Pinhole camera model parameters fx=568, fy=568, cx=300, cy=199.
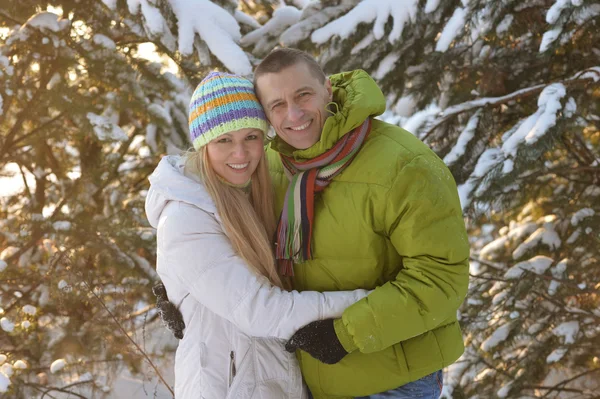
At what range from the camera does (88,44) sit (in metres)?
4.24

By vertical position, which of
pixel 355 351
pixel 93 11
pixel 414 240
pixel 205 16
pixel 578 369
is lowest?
pixel 578 369

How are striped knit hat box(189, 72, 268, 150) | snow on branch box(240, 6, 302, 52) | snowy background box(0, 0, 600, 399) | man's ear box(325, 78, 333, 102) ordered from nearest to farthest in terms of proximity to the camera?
striped knit hat box(189, 72, 268, 150) < man's ear box(325, 78, 333, 102) < snowy background box(0, 0, 600, 399) < snow on branch box(240, 6, 302, 52)

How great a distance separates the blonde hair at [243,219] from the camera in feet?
7.50

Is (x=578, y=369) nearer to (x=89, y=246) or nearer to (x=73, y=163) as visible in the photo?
(x=89, y=246)

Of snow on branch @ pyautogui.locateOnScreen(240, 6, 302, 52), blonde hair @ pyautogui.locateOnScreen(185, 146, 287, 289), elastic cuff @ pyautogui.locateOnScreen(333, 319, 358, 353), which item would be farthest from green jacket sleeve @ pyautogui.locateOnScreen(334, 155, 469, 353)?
snow on branch @ pyautogui.locateOnScreen(240, 6, 302, 52)

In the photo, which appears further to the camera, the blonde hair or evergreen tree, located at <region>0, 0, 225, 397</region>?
evergreen tree, located at <region>0, 0, 225, 397</region>

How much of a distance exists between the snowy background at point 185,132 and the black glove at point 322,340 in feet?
6.05

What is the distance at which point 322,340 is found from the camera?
7.06 feet

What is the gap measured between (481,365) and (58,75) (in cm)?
425

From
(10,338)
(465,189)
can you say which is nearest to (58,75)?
(10,338)

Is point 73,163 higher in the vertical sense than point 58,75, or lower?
lower

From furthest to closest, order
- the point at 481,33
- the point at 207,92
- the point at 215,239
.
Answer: the point at 481,33 < the point at 207,92 < the point at 215,239

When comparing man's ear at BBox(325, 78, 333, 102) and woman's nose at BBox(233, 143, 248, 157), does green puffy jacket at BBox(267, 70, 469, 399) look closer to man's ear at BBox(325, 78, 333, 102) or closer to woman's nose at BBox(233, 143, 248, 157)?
man's ear at BBox(325, 78, 333, 102)

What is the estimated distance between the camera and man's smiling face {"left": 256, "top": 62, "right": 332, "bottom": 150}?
7.77 ft
